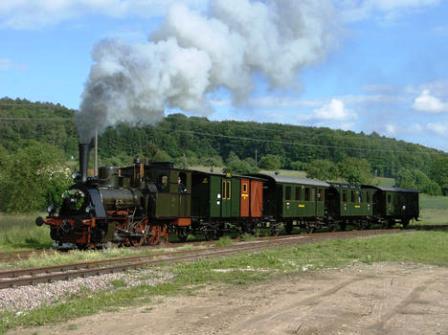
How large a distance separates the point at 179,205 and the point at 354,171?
2696 inches

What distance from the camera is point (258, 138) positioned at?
10494 cm

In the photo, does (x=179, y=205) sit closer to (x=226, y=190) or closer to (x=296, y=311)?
(x=226, y=190)

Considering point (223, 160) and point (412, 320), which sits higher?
point (223, 160)

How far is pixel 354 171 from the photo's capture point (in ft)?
290

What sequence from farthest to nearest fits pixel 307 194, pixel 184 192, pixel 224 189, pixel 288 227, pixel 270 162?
1. pixel 270 162
2. pixel 307 194
3. pixel 288 227
4. pixel 224 189
5. pixel 184 192

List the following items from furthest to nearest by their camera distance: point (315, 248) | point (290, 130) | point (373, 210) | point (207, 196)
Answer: point (290, 130)
point (373, 210)
point (207, 196)
point (315, 248)

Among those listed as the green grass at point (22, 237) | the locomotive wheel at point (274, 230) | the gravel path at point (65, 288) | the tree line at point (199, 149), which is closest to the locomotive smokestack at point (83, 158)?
the green grass at point (22, 237)

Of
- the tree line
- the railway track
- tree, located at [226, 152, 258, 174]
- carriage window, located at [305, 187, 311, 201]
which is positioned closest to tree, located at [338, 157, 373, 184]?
the tree line

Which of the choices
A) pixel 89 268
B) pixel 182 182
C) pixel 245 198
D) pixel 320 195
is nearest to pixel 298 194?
pixel 320 195

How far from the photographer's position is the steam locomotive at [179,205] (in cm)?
1980

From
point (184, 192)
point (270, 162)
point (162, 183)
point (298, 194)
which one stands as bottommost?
point (184, 192)

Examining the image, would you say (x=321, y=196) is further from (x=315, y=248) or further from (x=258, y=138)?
(x=258, y=138)

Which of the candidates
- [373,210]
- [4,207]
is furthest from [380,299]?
[4,207]

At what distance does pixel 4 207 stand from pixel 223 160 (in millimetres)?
47754
